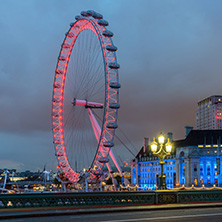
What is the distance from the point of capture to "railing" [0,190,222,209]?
2827 centimetres

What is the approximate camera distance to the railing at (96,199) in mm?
28266

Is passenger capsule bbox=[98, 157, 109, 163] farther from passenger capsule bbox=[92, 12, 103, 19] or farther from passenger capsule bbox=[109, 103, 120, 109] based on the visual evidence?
passenger capsule bbox=[92, 12, 103, 19]

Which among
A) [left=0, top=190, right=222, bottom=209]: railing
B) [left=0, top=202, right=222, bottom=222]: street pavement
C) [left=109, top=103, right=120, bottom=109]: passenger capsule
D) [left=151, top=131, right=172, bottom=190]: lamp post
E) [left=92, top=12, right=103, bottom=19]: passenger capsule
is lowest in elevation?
[left=0, top=202, right=222, bottom=222]: street pavement

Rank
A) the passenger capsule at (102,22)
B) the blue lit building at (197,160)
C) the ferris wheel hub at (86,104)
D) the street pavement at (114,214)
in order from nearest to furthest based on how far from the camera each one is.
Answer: the street pavement at (114,214) < the passenger capsule at (102,22) < the ferris wheel hub at (86,104) < the blue lit building at (197,160)

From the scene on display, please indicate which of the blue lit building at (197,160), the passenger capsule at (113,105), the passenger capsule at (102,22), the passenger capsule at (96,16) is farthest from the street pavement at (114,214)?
the blue lit building at (197,160)

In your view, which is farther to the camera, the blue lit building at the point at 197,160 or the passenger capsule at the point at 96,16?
the blue lit building at the point at 197,160

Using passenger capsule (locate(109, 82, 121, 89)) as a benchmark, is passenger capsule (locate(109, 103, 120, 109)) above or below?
below

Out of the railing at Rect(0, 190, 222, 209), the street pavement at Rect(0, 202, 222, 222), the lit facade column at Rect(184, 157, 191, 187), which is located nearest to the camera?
the street pavement at Rect(0, 202, 222, 222)

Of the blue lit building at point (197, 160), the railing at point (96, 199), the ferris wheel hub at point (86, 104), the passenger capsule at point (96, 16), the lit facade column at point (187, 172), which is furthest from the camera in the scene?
the blue lit building at point (197, 160)

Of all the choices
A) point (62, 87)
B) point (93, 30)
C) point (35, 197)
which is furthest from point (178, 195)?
point (62, 87)

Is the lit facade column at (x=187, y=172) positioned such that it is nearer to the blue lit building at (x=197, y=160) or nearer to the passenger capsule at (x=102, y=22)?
the blue lit building at (x=197, y=160)

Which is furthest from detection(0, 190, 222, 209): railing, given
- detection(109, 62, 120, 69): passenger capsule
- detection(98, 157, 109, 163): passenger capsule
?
detection(98, 157, 109, 163): passenger capsule

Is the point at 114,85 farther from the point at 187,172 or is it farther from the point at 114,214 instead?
the point at 187,172

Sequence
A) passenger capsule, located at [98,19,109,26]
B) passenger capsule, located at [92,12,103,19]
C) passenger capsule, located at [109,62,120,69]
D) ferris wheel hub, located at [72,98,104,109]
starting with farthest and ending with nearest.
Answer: ferris wheel hub, located at [72,98,104,109] → passenger capsule, located at [92,12,103,19] → passenger capsule, located at [98,19,109,26] → passenger capsule, located at [109,62,120,69]
